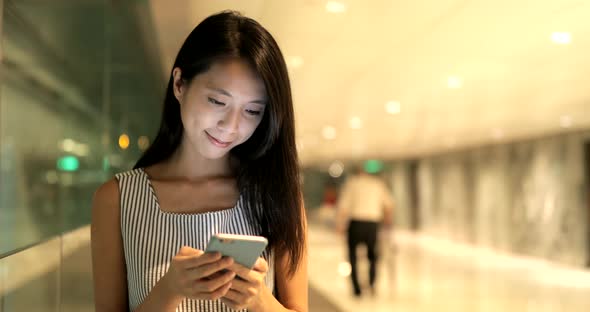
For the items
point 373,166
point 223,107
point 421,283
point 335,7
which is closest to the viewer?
point 223,107

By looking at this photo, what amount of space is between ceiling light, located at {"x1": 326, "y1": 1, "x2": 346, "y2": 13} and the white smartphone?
278 cm

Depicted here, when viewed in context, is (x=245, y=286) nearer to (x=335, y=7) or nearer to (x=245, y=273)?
(x=245, y=273)

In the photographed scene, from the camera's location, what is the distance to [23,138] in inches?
111

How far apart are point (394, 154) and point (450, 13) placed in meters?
5.53

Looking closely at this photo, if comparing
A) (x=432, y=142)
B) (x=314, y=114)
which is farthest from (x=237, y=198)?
(x=432, y=142)

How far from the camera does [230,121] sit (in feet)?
4.08

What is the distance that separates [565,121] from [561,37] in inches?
240

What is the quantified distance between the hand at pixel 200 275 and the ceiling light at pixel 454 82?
19.7 feet

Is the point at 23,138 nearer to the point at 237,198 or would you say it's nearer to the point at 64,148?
the point at 64,148

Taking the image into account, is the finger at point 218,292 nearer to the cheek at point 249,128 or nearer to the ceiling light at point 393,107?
the cheek at point 249,128

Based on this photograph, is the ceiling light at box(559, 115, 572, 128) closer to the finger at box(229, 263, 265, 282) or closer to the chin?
the chin

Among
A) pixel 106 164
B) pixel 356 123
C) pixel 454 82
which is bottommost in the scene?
pixel 106 164

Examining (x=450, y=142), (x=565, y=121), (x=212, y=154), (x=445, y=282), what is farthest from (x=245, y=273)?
(x=450, y=142)

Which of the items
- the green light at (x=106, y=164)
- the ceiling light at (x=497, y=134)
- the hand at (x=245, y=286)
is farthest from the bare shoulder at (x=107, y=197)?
the ceiling light at (x=497, y=134)
